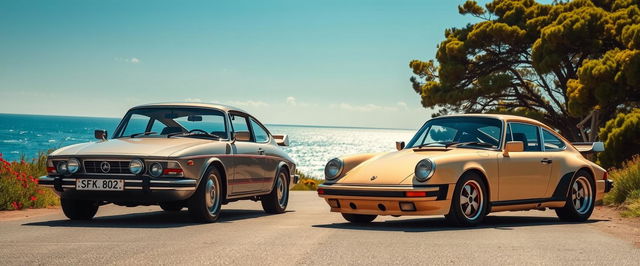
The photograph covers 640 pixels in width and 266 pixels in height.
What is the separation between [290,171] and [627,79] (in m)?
15.8

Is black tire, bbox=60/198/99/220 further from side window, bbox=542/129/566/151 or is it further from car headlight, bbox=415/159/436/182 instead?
side window, bbox=542/129/566/151

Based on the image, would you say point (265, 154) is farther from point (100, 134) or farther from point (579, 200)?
point (579, 200)

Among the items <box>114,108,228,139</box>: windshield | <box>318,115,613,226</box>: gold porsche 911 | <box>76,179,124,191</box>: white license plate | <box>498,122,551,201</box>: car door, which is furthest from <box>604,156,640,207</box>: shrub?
<box>76,179,124,191</box>: white license plate

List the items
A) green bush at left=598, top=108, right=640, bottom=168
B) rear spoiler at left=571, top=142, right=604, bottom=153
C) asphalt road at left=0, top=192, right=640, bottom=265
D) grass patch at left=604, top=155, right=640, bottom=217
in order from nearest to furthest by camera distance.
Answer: asphalt road at left=0, top=192, right=640, bottom=265 < rear spoiler at left=571, top=142, right=604, bottom=153 < grass patch at left=604, top=155, right=640, bottom=217 < green bush at left=598, top=108, right=640, bottom=168

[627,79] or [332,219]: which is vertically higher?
[627,79]

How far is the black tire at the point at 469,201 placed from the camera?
32.7 feet

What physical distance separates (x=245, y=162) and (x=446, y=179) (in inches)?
136

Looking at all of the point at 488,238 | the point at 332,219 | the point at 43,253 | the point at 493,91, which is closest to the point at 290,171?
the point at 332,219

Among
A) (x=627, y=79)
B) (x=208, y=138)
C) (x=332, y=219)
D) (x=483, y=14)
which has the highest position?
(x=483, y=14)

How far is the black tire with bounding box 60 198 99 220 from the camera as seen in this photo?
1098cm

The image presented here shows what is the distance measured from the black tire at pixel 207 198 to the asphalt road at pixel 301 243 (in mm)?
186

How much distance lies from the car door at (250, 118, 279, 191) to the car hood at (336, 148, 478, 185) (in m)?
2.43

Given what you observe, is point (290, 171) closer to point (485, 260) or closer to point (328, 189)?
point (328, 189)

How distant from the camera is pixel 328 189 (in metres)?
10.6
